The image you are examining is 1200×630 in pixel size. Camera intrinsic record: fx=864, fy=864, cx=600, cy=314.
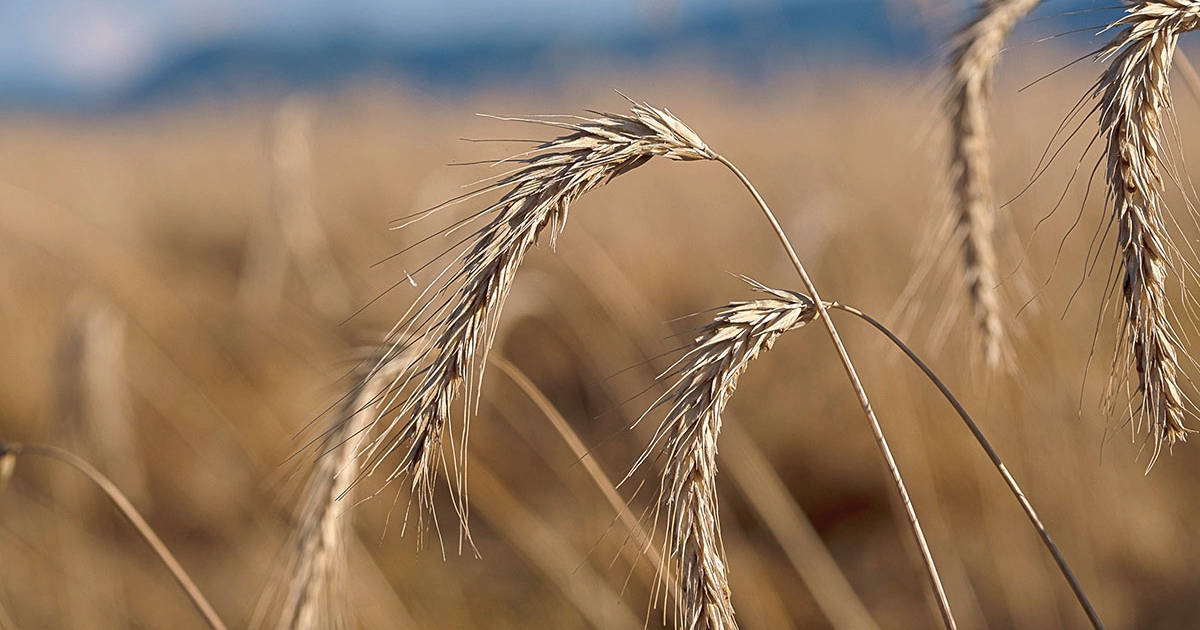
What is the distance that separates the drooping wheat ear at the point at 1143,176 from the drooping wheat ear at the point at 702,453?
24 centimetres

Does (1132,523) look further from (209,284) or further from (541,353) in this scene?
(209,284)

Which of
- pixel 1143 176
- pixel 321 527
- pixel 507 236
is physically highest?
pixel 507 236

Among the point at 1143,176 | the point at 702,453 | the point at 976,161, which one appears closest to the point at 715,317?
the point at 702,453

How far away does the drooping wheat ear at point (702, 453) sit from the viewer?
66cm

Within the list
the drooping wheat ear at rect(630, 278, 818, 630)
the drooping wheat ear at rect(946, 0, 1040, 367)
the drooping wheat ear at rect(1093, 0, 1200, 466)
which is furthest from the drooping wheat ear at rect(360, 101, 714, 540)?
the drooping wheat ear at rect(946, 0, 1040, 367)

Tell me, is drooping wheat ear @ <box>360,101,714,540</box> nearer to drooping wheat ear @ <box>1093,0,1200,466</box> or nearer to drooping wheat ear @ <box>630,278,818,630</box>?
drooping wheat ear @ <box>630,278,818,630</box>

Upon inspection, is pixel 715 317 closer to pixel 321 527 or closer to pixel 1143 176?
pixel 1143 176

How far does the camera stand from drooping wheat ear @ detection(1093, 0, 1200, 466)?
1.92ft

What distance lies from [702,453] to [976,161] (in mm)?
683

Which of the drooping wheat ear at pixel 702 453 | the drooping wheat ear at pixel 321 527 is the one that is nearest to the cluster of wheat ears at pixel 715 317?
the drooping wheat ear at pixel 702 453

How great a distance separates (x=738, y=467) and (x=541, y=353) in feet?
6.99

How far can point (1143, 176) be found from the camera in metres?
0.60

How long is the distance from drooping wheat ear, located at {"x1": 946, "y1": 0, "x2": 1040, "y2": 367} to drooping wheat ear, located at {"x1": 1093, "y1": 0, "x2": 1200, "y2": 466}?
45 cm

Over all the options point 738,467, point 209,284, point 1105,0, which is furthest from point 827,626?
point 209,284
